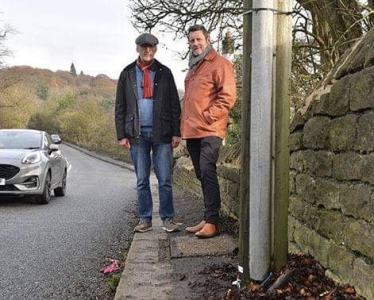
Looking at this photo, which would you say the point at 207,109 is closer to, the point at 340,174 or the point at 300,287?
the point at 340,174

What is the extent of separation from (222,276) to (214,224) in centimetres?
124

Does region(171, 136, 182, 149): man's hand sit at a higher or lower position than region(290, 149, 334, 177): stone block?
higher

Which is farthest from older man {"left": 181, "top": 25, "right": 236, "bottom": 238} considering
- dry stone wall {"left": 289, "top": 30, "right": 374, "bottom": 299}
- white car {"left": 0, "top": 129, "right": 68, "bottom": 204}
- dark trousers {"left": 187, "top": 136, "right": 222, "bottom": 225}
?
white car {"left": 0, "top": 129, "right": 68, "bottom": 204}

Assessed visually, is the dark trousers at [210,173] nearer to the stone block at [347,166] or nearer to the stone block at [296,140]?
the stone block at [296,140]

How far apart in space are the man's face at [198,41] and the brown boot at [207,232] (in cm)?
159

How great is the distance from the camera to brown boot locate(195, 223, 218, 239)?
14.4 ft

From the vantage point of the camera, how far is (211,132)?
14.5ft

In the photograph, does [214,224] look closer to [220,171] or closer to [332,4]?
[220,171]

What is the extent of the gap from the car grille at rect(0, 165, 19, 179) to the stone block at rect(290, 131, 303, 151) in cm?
670

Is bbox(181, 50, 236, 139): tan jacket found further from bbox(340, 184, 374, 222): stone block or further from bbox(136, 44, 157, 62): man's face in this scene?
bbox(340, 184, 374, 222): stone block

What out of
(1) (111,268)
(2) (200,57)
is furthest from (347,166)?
(1) (111,268)

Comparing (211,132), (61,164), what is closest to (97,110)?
(61,164)

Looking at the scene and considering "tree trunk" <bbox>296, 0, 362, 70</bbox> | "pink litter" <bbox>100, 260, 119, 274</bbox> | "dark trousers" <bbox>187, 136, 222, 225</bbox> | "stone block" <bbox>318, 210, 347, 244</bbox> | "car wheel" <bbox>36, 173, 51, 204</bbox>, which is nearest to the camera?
"stone block" <bbox>318, 210, 347, 244</bbox>

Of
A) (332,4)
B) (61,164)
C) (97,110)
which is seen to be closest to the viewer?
(332,4)
